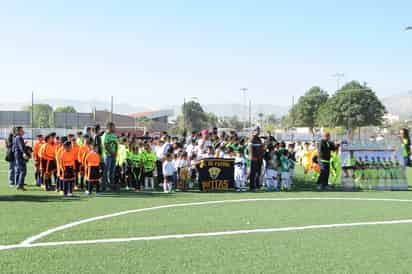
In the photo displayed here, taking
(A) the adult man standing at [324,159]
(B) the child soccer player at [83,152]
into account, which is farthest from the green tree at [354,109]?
(B) the child soccer player at [83,152]

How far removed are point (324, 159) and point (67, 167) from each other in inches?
333

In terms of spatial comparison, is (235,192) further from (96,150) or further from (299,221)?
(299,221)

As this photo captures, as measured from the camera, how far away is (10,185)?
664 inches

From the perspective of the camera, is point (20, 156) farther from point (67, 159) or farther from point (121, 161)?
point (121, 161)

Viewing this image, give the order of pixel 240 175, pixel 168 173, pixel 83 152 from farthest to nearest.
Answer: pixel 240 175 → pixel 168 173 → pixel 83 152

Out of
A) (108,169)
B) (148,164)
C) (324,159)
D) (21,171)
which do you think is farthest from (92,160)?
(324,159)

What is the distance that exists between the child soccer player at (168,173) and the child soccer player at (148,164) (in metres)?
0.56

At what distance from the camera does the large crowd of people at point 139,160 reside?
48.6 ft

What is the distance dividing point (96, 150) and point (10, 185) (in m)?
3.90

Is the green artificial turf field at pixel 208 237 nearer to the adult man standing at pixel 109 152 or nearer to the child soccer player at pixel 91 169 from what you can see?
the child soccer player at pixel 91 169

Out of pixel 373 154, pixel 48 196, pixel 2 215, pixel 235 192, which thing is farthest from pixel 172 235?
pixel 373 154

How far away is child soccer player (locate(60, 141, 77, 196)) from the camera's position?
551 inches

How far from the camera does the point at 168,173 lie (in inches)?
622

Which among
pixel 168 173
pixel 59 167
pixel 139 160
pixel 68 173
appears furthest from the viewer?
pixel 139 160
